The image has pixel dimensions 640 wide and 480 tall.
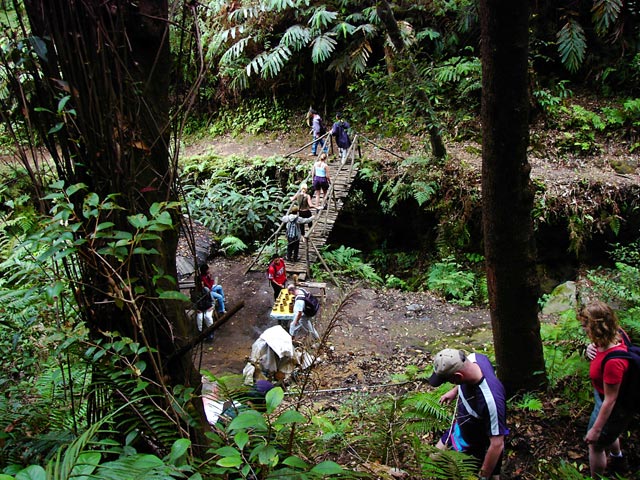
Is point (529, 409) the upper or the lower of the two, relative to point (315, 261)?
upper

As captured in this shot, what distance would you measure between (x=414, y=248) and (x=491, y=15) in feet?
32.8

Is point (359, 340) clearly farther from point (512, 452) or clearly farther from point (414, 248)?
point (414, 248)

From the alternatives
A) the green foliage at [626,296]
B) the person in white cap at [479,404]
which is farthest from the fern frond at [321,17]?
the person in white cap at [479,404]

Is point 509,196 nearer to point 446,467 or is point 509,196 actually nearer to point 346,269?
point 446,467

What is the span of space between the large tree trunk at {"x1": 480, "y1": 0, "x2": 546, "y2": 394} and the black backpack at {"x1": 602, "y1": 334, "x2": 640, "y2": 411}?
0.76 metres

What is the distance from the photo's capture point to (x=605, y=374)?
108 inches

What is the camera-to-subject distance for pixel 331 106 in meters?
15.7

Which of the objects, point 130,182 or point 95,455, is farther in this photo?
point 130,182

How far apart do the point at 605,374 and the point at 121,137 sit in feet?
9.50

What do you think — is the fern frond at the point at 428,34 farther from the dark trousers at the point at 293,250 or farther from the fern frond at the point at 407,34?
the dark trousers at the point at 293,250

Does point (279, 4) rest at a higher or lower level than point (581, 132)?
higher

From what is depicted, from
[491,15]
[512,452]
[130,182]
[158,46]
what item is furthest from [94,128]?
[512,452]

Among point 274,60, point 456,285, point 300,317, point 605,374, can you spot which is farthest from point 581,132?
point 605,374

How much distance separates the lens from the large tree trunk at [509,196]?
2951 millimetres
